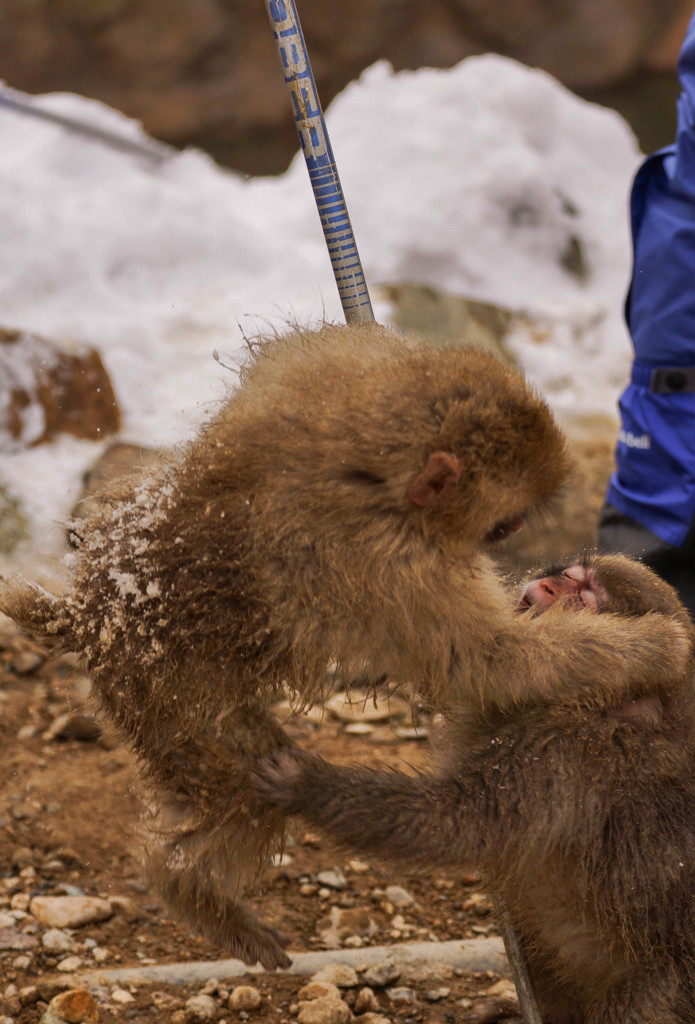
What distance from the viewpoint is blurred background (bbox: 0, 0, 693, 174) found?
8625 millimetres

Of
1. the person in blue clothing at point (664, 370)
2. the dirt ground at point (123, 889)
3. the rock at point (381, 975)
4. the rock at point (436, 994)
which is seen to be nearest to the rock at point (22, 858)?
the dirt ground at point (123, 889)

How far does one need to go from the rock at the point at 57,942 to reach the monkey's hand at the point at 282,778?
134 cm

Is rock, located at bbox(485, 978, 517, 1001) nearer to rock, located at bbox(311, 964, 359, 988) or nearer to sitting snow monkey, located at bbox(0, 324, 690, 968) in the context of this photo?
rock, located at bbox(311, 964, 359, 988)

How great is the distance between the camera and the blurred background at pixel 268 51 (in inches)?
340

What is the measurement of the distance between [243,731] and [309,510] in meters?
0.46

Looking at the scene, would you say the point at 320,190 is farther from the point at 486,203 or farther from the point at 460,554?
the point at 486,203

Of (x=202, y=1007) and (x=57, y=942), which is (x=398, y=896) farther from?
(x=57, y=942)

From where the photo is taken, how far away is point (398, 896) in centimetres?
357

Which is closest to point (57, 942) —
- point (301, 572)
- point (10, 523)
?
point (301, 572)

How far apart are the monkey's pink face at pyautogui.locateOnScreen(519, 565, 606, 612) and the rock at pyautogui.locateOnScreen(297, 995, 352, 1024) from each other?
1.21 m

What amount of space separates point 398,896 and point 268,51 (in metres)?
A: 8.02

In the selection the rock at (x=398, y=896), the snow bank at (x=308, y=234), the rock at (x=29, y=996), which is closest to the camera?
the rock at (x=29, y=996)

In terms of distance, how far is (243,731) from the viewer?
6.68 ft

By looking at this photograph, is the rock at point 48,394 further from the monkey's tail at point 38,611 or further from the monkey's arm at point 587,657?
the monkey's arm at point 587,657
